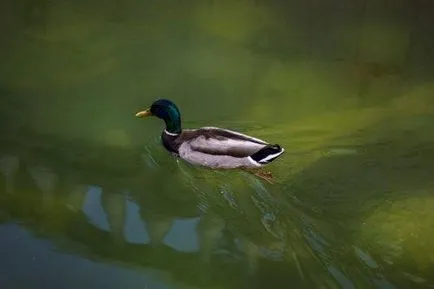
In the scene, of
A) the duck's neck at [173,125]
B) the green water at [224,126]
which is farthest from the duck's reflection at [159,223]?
the duck's neck at [173,125]

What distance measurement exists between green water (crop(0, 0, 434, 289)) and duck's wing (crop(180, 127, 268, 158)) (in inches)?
2.5

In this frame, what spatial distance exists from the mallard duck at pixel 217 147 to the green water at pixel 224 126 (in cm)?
3

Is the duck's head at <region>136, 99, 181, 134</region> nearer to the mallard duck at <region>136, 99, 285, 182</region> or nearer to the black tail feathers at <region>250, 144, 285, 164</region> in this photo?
the mallard duck at <region>136, 99, 285, 182</region>

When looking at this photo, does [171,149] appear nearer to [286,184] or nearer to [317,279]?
[286,184]

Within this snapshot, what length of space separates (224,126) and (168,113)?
190 mm

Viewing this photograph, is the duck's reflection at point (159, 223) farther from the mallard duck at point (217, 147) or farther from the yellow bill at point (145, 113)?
the yellow bill at point (145, 113)

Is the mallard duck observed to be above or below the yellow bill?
below

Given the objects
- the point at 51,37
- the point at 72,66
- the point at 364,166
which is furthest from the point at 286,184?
the point at 51,37

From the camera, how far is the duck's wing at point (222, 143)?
6.25 feet

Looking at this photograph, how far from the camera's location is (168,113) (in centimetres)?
198

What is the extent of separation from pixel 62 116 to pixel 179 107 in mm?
342

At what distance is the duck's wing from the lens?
191 centimetres

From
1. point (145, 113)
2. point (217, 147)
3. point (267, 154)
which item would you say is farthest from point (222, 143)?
point (145, 113)

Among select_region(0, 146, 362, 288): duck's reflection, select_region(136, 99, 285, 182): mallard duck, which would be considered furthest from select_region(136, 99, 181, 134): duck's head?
select_region(0, 146, 362, 288): duck's reflection
